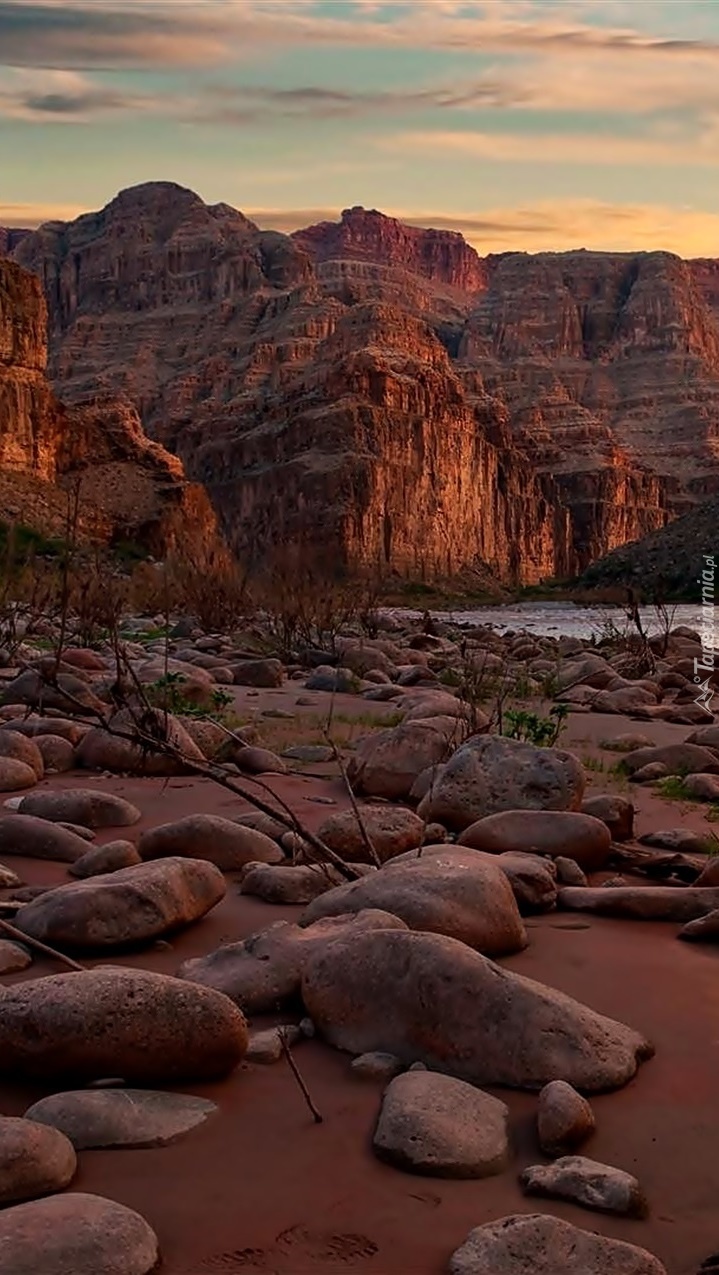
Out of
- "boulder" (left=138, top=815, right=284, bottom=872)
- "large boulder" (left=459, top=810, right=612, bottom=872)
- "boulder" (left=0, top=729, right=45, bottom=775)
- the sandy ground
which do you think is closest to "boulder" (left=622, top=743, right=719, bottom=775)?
"large boulder" (left=459, top=810, right=612, bottom=872)

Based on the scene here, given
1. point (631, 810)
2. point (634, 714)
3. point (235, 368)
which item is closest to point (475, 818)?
point (631, 810)

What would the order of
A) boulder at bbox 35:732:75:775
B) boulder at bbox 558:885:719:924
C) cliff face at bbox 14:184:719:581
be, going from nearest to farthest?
boulder at bbox 558:885:719:924, boulder at bbox 35:732:75:775, cliff face at bbox 14:184:719:581

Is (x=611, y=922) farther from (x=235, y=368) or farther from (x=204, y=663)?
(x=235, y=368)

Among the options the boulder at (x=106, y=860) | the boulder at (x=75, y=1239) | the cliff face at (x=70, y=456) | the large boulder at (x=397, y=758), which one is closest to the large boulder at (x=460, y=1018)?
the boulder at (x=75, y=1239)

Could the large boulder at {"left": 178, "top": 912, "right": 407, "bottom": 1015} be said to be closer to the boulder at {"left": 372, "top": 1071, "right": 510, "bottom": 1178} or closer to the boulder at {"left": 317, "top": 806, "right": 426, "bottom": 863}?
the boulder at {"left": 372, "top": 1071, "right": 510, "bottom": 1178}

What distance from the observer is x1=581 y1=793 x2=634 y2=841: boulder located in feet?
16.7

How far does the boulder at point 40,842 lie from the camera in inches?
173

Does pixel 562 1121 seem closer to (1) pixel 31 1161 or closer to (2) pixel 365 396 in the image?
(1) pixel 31 1161

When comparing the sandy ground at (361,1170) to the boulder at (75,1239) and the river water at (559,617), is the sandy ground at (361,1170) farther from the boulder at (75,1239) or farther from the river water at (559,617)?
the river water at (559,617)

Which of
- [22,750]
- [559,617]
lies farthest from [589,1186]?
[559,617]

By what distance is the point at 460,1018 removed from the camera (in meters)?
2.79

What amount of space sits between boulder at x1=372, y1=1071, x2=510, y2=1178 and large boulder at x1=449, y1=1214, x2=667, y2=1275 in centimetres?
27

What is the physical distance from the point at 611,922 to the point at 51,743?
10.8 feet

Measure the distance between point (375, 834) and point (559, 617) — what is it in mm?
42903
